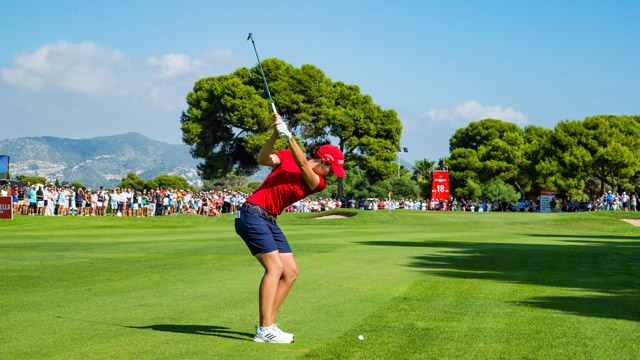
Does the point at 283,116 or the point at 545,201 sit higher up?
the point at 283,116

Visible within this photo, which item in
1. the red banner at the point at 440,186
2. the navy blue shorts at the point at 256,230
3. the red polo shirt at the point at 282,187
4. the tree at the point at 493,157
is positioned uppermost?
the tree at the point at 493,157

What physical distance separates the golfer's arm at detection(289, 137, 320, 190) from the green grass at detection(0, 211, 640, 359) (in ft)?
5.62

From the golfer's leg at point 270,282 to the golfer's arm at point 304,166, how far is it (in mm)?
880

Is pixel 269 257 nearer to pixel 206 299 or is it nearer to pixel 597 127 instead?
pixel 206 299

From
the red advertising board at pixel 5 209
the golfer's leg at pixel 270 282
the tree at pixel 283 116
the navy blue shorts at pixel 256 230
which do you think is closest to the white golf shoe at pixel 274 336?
the golfer's leg at pixel 270 282

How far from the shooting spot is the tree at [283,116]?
67688 mm

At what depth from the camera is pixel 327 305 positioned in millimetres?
9414

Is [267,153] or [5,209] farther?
[5,209]

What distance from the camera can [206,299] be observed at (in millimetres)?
9812

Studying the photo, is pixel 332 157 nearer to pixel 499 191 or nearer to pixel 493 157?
pixel 499 191

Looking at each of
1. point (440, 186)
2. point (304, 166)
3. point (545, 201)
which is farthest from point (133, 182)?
point (304, 166)

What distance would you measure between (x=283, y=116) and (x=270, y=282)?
213 feet

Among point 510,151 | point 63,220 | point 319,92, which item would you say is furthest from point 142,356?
point 510,151

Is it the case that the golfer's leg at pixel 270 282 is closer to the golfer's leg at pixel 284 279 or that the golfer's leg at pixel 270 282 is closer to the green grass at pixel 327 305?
the golfer's leg at pixel 284 279
